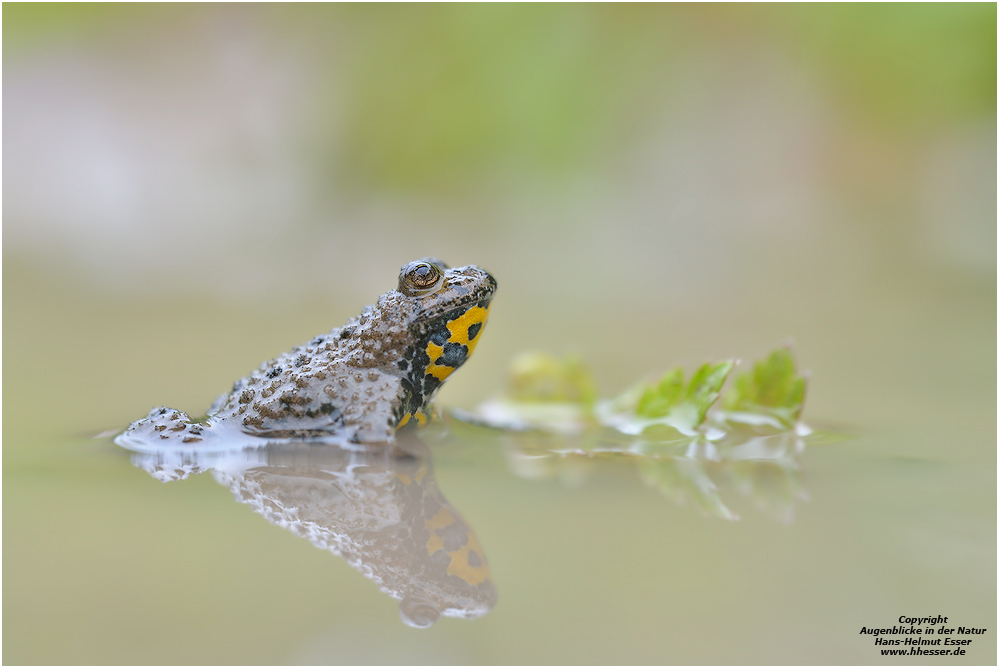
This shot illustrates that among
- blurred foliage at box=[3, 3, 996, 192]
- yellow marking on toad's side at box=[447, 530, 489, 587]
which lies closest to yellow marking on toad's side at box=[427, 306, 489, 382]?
yellow marking on toad's side at box=[447, 530, 489, 587]

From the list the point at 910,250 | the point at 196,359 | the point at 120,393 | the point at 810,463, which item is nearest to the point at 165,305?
the point at 196,359

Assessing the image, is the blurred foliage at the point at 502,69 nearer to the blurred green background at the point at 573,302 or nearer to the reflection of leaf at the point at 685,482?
the blurred green background at the point at 573,302

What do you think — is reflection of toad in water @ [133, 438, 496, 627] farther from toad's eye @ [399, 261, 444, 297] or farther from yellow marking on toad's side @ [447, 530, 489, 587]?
toad's eye @ [399, 261, 444, 297]

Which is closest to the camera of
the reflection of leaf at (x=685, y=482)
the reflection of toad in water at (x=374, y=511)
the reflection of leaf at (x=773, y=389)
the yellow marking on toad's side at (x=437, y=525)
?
the reflection of toad in water at (x=374, y=511)

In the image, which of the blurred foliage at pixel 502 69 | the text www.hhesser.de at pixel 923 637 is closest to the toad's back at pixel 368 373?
the text www.hhesser.de at pixel 923 637

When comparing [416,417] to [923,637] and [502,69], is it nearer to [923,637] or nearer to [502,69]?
[923,637]

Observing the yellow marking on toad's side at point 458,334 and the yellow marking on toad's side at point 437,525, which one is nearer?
the yellow marking on toad's side at point 437,525

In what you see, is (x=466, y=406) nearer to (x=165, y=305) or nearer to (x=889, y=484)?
(x=889, y=484)

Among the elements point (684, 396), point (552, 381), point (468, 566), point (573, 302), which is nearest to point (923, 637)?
point (468, 566)
